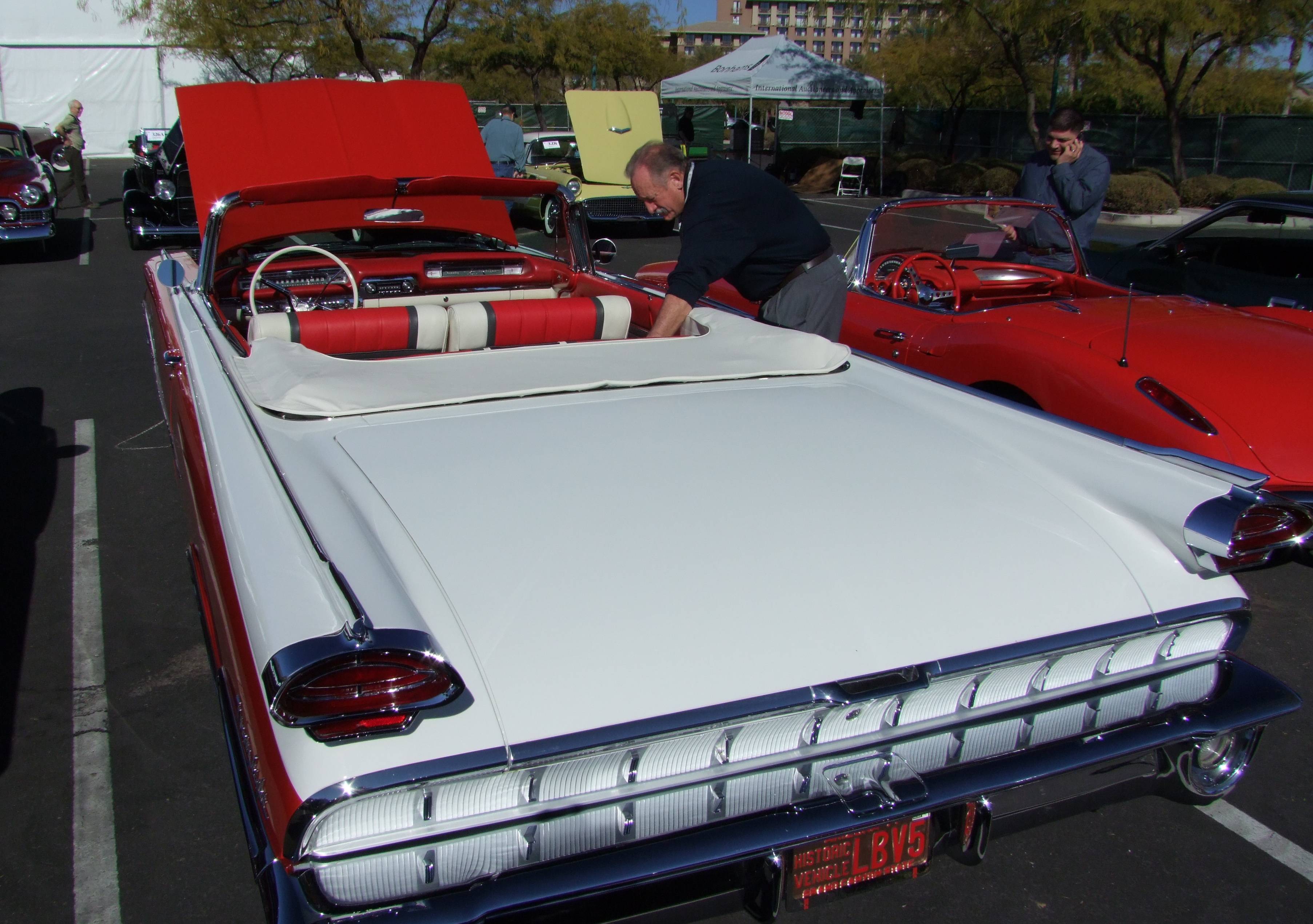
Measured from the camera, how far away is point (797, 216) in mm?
3871

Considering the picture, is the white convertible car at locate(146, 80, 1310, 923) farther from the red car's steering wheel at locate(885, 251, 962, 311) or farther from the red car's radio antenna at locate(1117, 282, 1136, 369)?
the red car's steering wheel at locate(885, 251, 962, 311)

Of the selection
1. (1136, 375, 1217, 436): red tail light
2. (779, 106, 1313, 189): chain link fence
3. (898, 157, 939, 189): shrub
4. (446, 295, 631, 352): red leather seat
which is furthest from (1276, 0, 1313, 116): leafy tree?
(446, 295, 631, 352): red leather seat

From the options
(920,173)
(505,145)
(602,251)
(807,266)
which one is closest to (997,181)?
A: (920,173)

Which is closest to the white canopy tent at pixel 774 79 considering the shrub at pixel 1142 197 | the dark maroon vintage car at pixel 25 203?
the shrub at pixel 1142 197

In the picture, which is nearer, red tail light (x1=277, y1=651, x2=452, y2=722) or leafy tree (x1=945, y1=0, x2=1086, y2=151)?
red tail light (x1=277, y1=651, x2=452, y2=722)

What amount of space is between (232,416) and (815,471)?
4.67 feet

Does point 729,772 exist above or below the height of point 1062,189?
below

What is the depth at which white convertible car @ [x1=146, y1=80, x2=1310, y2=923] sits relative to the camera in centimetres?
154

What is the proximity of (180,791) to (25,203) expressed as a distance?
10305 mm

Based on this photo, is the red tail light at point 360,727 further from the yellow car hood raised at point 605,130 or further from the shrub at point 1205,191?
the shrub at point 1205,191

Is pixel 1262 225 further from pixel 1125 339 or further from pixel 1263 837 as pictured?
pixel 1263 837

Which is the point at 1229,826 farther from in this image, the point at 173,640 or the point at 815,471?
the point at 173,640

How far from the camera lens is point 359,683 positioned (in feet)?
5.07

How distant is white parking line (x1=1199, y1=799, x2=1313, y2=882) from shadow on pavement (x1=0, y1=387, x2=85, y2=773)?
3.26 meters
